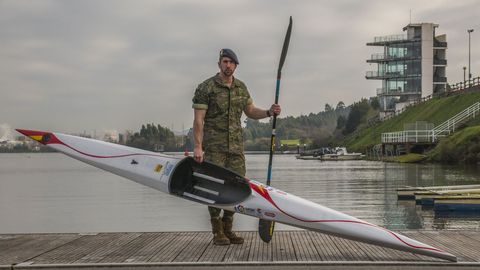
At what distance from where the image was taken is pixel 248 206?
8.41 metres

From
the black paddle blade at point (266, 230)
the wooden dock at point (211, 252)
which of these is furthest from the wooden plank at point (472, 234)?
the black paddle blade at point (266, 230)

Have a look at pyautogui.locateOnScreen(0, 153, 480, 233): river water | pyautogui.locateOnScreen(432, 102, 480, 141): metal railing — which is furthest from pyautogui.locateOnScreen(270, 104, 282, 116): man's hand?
pyautogui.locateOnScreen(432, 102, 480, 141): metal railing

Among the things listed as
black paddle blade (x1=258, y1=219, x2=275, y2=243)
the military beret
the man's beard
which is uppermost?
the military beret

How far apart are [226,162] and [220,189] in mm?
A: 397

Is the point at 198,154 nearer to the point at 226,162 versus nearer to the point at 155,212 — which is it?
the point at 226,162

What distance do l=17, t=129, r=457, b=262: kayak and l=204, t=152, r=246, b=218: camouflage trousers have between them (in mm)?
98

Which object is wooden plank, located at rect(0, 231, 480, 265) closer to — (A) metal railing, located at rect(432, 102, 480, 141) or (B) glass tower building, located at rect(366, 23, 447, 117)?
(A) metal railing, located at rect(432, 102, 480, 141)

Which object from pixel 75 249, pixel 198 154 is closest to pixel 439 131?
pixel 198 154

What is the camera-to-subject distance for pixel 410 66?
102 metres

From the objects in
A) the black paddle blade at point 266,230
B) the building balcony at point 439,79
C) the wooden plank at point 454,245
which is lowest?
the wooden plank at point 454,245

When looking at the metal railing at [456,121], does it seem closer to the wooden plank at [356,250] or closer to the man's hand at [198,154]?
the wooden plank at [356,250]

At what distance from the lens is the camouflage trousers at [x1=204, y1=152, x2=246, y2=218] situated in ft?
28.3

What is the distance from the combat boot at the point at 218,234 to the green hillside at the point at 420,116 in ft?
183

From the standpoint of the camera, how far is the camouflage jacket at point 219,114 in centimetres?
857
